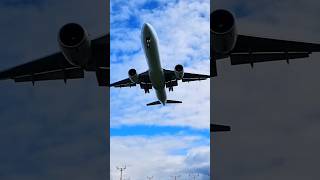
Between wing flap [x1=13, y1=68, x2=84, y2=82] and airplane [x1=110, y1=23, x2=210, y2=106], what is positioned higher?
airplane [x1=110, y1=23, x2=210, y2=106]

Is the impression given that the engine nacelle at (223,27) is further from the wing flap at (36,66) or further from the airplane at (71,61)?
the wing flap at (36,66)

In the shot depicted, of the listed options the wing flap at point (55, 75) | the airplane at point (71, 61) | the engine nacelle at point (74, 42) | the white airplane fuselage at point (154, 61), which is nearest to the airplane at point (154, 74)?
the white airplane fuselage at point (154, 61)

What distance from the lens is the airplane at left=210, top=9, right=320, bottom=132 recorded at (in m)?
7.07

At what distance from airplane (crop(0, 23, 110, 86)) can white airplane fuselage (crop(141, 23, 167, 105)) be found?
2733mm

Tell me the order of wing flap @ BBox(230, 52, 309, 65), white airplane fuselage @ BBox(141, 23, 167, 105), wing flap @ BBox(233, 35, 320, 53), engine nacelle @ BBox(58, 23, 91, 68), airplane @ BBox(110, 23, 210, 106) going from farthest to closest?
airplane @ BBox(110, 23, 210, 106) < white airplane fuselage @ BBox(141, 23, 167, 105) < wing flap @ BBox(230, 52, 309, 65) < wing flap @ BBox(233, 35, 320, 53) < engine nacelle @ BBox(58, 23, 91, 68)

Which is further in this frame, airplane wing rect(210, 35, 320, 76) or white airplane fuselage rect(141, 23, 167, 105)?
white airplane fuselage rect(141, 23, 167, 105)

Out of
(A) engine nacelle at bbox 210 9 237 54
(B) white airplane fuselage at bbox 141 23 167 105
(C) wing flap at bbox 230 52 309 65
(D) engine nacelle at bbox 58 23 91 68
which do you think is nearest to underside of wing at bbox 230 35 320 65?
(C) wing flap at bbox 230 52 309 65

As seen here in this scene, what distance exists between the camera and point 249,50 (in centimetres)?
953

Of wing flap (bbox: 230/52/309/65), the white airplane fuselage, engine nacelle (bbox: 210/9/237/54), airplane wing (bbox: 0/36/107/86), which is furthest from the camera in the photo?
the white airplane fuselage

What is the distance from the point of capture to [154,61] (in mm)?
14680

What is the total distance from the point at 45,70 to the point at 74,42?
3259 mm

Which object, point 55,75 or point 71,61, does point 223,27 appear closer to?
point 71,61

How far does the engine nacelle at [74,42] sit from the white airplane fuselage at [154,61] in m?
5.06

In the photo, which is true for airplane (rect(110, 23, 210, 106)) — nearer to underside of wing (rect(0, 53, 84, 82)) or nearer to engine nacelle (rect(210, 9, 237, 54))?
underside of wing (rect(0, 53, 84, 82))
